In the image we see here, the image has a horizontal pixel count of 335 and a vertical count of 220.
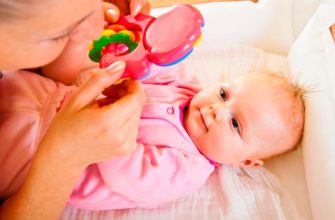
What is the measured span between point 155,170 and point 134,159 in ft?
0.19

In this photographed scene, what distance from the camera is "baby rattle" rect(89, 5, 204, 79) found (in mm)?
694

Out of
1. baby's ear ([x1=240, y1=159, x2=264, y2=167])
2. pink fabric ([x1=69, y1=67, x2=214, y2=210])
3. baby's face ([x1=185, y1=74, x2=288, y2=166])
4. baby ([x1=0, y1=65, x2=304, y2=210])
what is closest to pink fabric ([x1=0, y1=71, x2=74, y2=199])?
baby ([x1=0, y1=65, x2=304, y2=210])

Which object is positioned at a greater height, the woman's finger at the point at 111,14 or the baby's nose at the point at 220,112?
the woman's finger at the point at 111,14

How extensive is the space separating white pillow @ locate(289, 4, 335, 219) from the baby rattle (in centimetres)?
40

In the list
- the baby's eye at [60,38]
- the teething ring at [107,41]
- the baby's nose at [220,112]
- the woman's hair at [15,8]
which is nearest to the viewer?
the woman's hair at [15,8]

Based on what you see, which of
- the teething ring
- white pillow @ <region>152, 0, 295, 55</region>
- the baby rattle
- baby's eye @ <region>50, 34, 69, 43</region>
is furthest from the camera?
white pillow @ <region>152, 0, 295, 55</region>

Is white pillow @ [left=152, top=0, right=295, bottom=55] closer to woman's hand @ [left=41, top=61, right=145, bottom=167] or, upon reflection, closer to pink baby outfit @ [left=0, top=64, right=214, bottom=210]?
pink baby outfit @ [left=0, top=64, right=214, bottom=210]

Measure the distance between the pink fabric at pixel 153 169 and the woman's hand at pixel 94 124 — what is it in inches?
7.5

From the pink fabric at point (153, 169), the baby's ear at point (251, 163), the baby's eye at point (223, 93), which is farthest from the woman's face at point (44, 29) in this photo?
the baby's ear at point (251, 163)

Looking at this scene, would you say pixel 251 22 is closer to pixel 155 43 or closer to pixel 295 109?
pixel 295 109

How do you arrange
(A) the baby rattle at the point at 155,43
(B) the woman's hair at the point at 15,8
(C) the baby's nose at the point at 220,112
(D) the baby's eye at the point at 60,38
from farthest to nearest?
1. (C) the baby's nose at the point at 220,112
2. (A) the baby rattle at the point at 155,43
3. (D) the baby's eye at the point at 60,38
4. (B) the woman's hair at the point at 15,8

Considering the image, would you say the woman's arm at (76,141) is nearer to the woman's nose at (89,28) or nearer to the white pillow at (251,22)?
the woman's nose at (89,28)

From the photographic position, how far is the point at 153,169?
Answer: 873 millimetres

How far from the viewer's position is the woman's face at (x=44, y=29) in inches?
20.2
